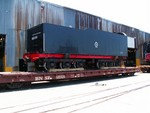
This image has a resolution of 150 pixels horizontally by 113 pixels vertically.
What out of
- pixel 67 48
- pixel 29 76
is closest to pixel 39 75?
pixel 29 76

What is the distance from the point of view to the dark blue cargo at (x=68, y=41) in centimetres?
1578

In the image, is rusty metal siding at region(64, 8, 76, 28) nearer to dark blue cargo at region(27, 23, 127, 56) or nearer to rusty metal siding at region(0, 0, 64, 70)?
rusty metal siding at region(0, 0, 64, 70)

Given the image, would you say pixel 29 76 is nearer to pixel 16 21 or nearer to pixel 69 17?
pixel 16 21

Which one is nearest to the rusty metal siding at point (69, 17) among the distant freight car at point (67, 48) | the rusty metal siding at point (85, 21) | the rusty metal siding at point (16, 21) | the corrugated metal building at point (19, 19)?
the corrugated metal building at point (19, 19)

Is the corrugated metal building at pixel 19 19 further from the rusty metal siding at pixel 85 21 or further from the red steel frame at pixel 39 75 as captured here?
the red steel frame at pixel 39 75

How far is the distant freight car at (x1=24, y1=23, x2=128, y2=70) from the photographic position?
619 inches

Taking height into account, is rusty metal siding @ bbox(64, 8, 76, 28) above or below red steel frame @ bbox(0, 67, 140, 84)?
above

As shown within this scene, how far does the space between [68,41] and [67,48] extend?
20.5 inches

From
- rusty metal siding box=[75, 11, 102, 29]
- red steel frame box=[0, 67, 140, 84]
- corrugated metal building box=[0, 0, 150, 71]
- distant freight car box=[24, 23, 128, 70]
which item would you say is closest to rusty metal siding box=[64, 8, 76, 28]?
corrugated metal building box=[0, 0, 150, 71]

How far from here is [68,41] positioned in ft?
57.0

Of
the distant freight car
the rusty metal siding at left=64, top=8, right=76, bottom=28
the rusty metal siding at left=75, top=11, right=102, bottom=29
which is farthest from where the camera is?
the rusty metal siding at left=75, top=11, right=102, bottom=29

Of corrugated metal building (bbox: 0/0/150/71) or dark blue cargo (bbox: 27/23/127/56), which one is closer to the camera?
dark blue cargo (bbox: 27/23/127/56)

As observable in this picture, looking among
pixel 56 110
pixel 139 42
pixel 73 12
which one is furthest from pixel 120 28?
pixel 56 110

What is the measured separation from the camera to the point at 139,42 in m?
40.8
